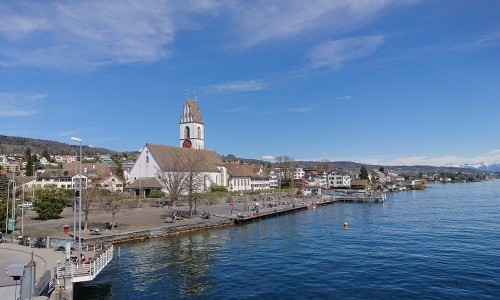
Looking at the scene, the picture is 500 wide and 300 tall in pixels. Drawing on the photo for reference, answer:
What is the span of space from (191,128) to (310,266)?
295ft

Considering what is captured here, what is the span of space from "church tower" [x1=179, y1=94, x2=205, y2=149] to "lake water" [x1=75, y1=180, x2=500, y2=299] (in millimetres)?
64738

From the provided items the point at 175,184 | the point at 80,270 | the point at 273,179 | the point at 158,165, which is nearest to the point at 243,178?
the point at 158,165

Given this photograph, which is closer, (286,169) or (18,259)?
(18,259)

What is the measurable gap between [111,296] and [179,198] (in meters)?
57.9

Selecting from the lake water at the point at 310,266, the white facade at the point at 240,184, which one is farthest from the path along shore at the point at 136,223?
the white facade at the point at 240,184

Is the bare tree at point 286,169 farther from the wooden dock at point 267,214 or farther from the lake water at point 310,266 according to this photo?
the lake water at point 310,266

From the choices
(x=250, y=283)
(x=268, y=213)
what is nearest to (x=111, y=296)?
(x=250, y=283)

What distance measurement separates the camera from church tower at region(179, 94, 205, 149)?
122 meters

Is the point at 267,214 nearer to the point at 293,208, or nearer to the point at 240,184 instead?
the point at 293,208

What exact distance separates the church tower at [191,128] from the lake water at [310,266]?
64.7 metres

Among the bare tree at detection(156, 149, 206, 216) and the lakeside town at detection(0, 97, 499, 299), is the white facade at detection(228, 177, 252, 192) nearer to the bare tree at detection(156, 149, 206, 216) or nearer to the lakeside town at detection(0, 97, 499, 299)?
the lakeside town at detection(0, 97, 499, 299)

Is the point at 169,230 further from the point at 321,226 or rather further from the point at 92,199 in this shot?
the point at 321,226

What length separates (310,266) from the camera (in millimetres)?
36719

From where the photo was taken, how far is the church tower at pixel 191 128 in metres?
122
